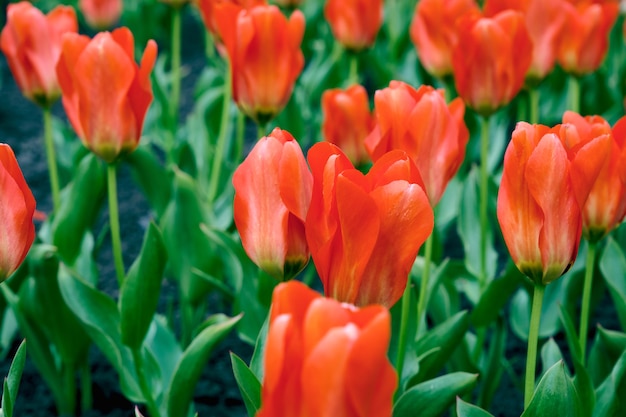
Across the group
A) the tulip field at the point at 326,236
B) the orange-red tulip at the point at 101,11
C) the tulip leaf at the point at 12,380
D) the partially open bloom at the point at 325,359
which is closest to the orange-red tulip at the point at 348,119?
the tulip field at the point at 326,236

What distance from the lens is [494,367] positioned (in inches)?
66.7

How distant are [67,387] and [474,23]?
102 cm

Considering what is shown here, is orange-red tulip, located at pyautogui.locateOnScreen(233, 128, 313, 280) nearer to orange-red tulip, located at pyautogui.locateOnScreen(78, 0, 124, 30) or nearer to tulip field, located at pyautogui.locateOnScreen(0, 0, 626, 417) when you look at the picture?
tulip field, located at pyautogui.locateOnScreen(0, 0, 626, 417)

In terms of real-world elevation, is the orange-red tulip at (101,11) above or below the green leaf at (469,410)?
below

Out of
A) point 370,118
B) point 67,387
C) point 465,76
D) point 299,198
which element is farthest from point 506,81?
point 67,387

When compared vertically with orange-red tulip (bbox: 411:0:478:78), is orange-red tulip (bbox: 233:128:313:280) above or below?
above

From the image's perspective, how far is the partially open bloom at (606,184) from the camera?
43.9 inches

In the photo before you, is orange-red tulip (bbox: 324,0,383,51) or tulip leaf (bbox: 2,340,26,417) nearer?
tulip leaf (bbox: 2,340,26,417)

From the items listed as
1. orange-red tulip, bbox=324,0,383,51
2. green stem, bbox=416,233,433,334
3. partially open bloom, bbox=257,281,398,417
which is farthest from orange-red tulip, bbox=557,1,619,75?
partially open bloom, bbox=257,281,398,417

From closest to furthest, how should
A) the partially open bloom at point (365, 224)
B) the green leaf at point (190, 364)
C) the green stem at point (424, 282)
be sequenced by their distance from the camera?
the partially open bloom at point (365, 224), the green leaf at point (190, 364), the green stem at point (424, 282)

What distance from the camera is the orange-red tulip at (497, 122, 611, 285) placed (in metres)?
0.95

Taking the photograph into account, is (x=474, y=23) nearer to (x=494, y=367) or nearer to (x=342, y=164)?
(x=494, y=367)

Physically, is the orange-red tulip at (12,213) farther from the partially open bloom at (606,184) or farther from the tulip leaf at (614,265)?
the tulip leaf at (614,265)

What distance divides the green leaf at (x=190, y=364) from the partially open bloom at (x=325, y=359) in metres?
0.59
